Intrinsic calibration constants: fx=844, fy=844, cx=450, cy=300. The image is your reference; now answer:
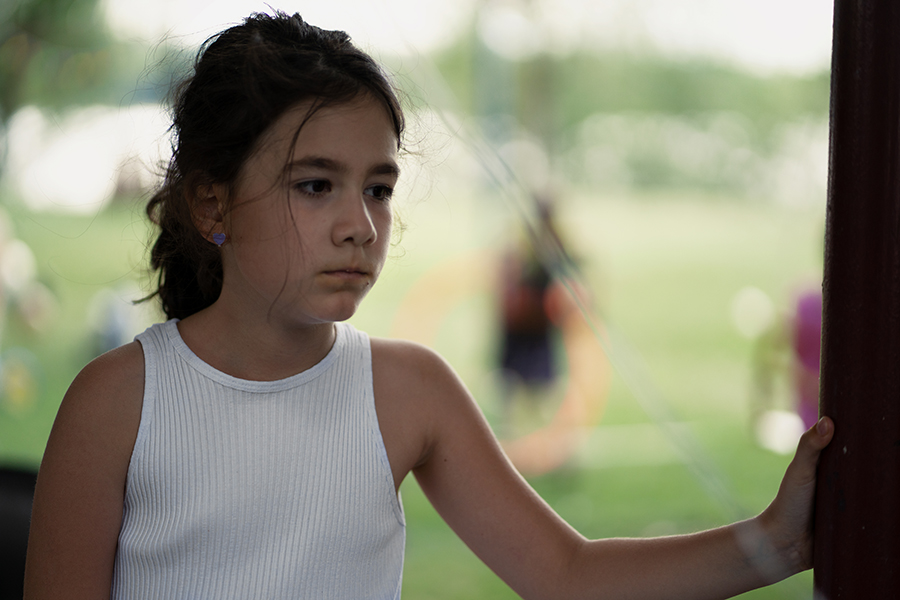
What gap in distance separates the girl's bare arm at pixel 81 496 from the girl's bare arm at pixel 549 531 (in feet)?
0.94

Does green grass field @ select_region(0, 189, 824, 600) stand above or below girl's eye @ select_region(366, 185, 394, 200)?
below

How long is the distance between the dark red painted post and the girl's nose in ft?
1.33

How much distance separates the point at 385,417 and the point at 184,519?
23cm

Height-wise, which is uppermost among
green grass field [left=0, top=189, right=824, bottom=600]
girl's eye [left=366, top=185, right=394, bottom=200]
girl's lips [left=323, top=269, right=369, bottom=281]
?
girl's eye [left=366, top=185, right=394, bottom=200]

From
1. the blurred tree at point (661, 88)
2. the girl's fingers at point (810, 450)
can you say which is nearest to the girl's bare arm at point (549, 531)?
the girl's fingers at point (810, 450)

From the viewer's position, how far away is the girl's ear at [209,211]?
88 centimetres

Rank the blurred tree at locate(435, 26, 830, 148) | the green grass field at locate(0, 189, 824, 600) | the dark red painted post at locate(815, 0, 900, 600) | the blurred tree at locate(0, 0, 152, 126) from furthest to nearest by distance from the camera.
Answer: the blurred tree at locate(435, 26, 830, 148) → the blurred tree at locate(0, 0, 152, 126) → the green grass field at locate(0, 189, 824, 600) → the dark red painted post at locate(815, 0, 900, 600)

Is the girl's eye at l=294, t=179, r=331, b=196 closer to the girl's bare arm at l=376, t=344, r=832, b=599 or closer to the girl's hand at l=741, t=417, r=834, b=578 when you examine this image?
the girl's bare arm at l=376, t=344, r=832, b=599

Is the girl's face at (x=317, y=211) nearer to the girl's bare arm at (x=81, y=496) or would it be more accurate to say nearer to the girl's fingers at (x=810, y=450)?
the girl's bare arm at (x=81, y=496)

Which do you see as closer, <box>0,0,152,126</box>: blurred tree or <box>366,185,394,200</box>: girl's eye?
<box>366,185,394,200</box>: girl's eye

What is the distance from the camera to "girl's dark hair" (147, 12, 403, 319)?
2.73ft

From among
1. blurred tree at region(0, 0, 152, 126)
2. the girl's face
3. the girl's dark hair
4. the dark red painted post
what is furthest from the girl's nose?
blurred tree at region(0, 0, 152, 126)

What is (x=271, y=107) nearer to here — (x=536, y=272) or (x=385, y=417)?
(x=385, y=417)

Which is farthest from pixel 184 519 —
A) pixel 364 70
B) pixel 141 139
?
pixel 141 139
